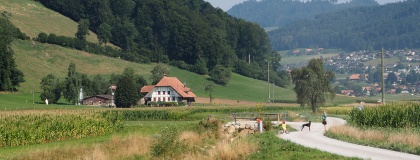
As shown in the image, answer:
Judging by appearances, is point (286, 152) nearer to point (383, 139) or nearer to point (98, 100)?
point (383, 139)

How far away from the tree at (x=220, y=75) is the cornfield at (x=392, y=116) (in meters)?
123

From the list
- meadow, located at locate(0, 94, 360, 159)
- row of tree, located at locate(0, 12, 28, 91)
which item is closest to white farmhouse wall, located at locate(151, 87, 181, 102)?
row of tree, located at locate(0, 12, 28, 91)

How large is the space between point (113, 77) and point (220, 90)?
37.8 meters

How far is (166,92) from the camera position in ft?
451

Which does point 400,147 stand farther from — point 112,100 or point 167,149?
point 112,100

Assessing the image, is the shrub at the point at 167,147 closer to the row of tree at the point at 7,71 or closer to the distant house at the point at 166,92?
the row of tree at the point at 7,71

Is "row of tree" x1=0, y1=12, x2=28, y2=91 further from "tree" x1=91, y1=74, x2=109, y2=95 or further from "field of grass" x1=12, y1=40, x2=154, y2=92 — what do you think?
"tree" x1=91, y1=74, x2=109, y2=95

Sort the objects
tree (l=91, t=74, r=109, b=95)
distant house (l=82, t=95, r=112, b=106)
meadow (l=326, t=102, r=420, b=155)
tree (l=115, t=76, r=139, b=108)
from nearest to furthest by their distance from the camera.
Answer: meadow (l=326, t=102, r=420, b=155)
tree (l=115, t=76, r=139, b=108)
distant house (l=82, t=95, r=112, b=106)
tree (l=91, t=74, r=109, b=95)

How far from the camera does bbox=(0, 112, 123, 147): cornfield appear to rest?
134 feet

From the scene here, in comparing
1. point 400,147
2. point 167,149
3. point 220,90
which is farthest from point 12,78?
point 400,147

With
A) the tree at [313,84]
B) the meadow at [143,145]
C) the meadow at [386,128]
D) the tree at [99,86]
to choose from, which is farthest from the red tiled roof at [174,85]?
the meadow at [386,128]

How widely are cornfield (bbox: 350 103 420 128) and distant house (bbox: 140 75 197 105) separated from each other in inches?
Result: 3353

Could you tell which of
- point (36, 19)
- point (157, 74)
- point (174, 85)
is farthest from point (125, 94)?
point (36, 19)

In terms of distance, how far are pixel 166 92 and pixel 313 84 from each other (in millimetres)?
47584
